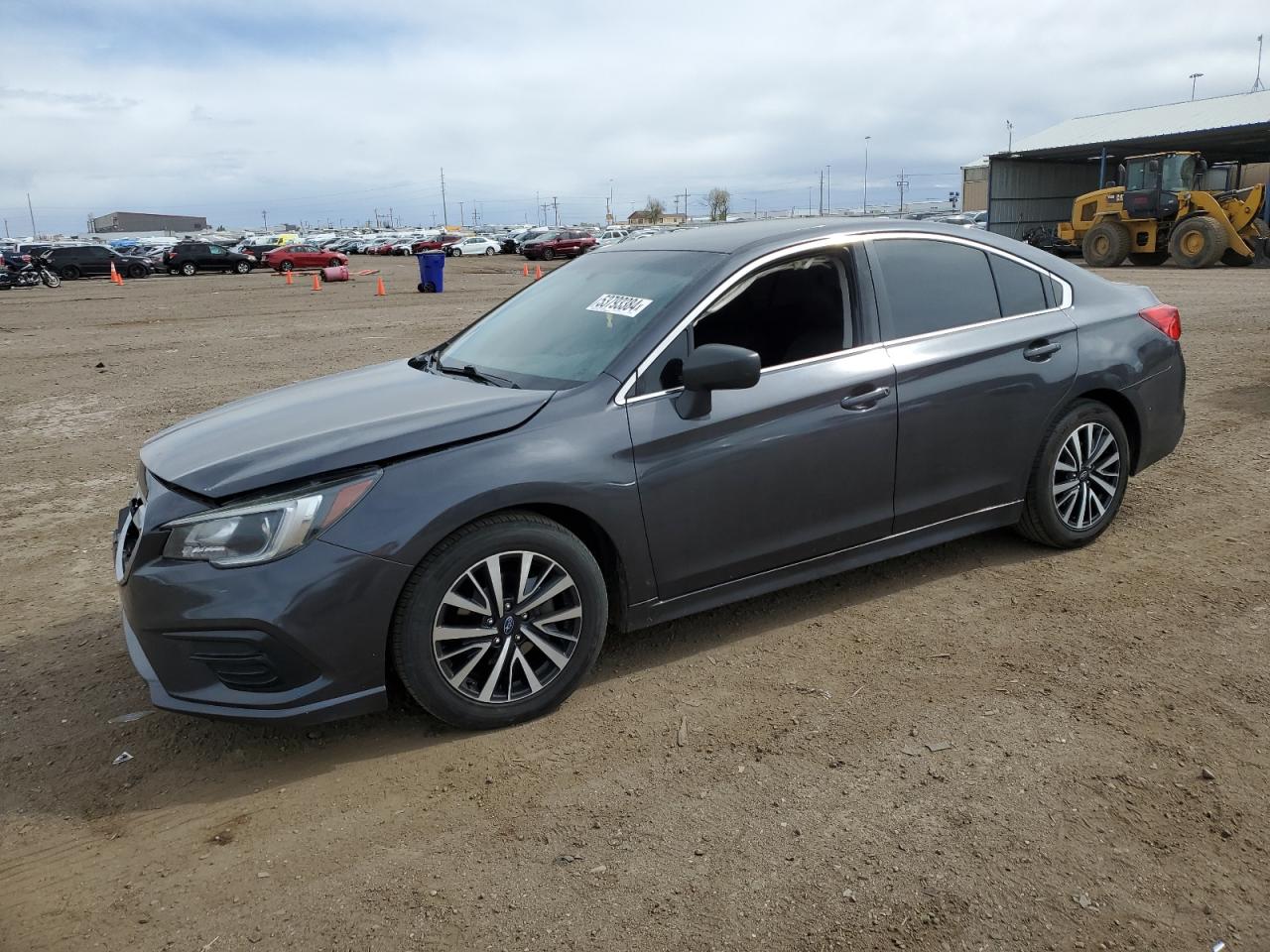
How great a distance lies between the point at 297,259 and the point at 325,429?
4566 cm

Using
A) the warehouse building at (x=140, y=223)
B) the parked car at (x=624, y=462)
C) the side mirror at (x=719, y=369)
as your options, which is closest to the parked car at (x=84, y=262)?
the parked car at (x=624, y=462)

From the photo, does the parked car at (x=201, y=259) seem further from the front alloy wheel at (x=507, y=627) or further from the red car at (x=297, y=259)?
the front alloy wheel at (x=507, y=627)

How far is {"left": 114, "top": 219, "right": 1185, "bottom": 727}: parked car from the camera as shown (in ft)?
10.4

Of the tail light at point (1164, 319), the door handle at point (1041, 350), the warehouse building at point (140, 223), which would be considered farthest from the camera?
the warehouse building at point (140, 223)

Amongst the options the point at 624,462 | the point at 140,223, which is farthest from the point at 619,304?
the point at 140,223

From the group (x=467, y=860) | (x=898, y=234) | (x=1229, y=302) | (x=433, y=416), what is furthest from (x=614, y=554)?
(x=1229, y=302)

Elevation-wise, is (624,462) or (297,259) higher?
(297,259)

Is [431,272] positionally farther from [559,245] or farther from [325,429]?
[325,429]

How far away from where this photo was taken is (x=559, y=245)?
50281mm

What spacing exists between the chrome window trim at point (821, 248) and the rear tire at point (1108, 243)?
26027 millimetres

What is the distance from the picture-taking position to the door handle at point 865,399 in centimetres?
402

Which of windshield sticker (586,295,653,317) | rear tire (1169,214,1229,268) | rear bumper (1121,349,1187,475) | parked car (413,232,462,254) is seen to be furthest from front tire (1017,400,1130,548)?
parked car (413,232,462,254)

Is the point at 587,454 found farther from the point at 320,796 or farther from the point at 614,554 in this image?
the point at 320,796

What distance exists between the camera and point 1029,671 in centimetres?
373
